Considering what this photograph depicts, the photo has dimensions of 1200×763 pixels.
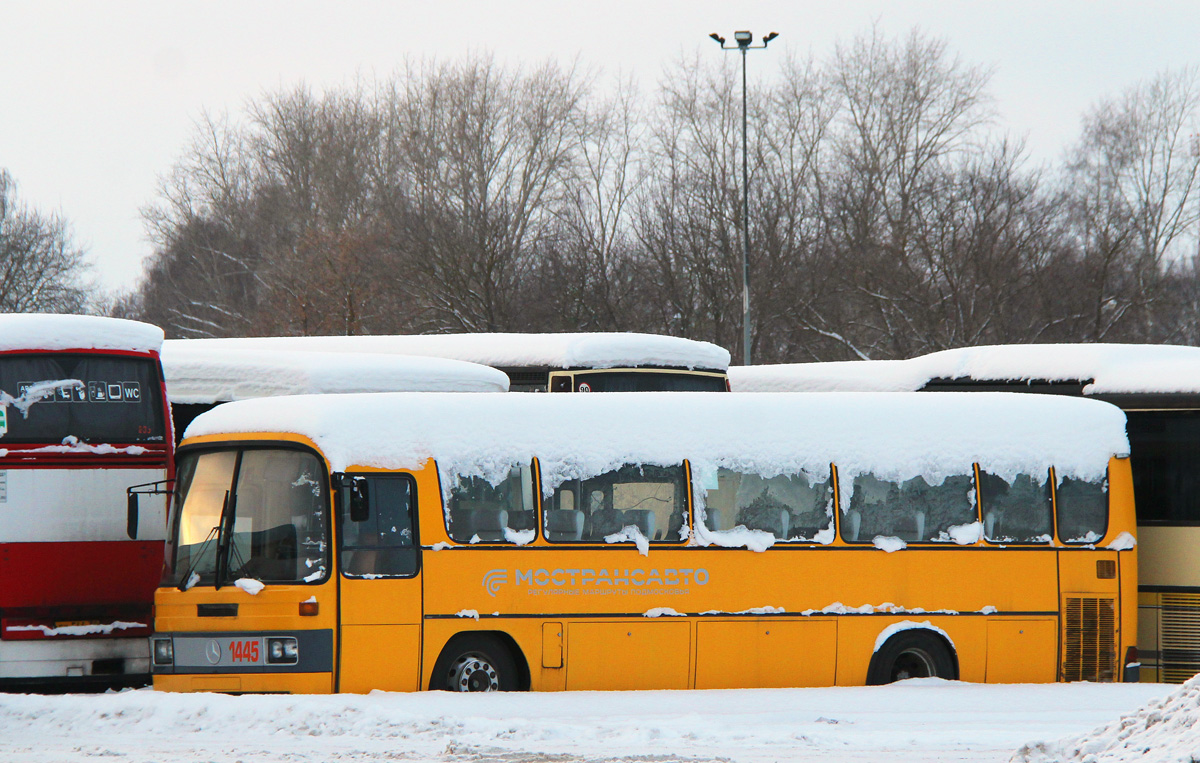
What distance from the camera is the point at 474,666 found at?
1005 cm

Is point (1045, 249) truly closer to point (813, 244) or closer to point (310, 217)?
point (813, 244)

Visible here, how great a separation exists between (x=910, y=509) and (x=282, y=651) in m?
5.26

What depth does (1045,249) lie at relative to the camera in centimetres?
3688

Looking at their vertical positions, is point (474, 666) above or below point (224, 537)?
below

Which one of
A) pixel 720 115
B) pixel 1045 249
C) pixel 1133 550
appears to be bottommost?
pixel 1133 550

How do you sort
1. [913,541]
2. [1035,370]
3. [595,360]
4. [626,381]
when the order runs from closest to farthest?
1. [913,541]
2. [1035,370]
3. [626,381]
4. [595,360]

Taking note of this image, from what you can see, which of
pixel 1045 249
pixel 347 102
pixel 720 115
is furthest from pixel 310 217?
pixel 1045 249

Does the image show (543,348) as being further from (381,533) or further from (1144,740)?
(1144,740)

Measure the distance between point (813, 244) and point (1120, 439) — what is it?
27.3 metres

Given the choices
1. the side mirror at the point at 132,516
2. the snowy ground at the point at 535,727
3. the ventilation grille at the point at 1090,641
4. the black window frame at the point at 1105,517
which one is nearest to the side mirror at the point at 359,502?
the snowy ground at the point at 535,727

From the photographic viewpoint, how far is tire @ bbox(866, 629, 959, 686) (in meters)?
10.7

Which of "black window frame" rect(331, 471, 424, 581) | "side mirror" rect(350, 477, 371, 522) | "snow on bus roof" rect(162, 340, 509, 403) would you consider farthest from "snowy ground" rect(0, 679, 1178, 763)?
"snow on bus roof" rect(162, 340, 509, 403)

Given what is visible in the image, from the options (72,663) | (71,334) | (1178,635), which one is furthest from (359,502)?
(1178,635)

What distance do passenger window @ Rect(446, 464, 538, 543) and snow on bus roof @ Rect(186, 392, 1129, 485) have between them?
0.11 metres
